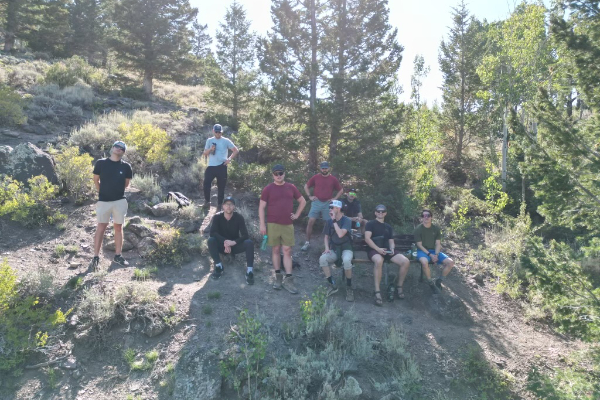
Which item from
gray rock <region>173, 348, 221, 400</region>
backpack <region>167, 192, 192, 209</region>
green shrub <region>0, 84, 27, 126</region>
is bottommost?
gray rock <region>173, 348, 221, 400</region>

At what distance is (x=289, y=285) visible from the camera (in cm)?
670

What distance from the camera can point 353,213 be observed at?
846 centimetres

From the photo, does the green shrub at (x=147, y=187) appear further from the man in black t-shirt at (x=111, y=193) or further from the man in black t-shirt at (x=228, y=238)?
the man in black t-shirt at (x=228, y=238)

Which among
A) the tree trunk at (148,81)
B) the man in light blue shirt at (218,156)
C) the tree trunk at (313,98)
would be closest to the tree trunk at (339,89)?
the tree trunk at (313,98)

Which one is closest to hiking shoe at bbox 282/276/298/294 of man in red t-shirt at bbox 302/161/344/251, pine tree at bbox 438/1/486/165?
man in red t-shirt at bbox 302/161/344/251

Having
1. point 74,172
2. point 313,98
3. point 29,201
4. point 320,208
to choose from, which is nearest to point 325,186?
point 320,208

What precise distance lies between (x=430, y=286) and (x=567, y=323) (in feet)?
7.23

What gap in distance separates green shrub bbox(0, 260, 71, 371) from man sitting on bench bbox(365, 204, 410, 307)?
4.83 m

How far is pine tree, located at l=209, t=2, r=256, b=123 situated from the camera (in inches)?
654

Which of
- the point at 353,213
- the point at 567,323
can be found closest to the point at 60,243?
the point at 353,213

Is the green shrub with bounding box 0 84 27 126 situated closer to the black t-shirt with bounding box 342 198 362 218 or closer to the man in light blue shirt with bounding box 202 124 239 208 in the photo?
the man in light blue shirt with bounding box 202 124 239 208

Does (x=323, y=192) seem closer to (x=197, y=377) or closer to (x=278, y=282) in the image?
(x=278, y=282)

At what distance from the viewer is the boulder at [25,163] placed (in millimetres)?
7855

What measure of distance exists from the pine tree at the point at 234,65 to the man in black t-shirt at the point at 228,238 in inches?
414
